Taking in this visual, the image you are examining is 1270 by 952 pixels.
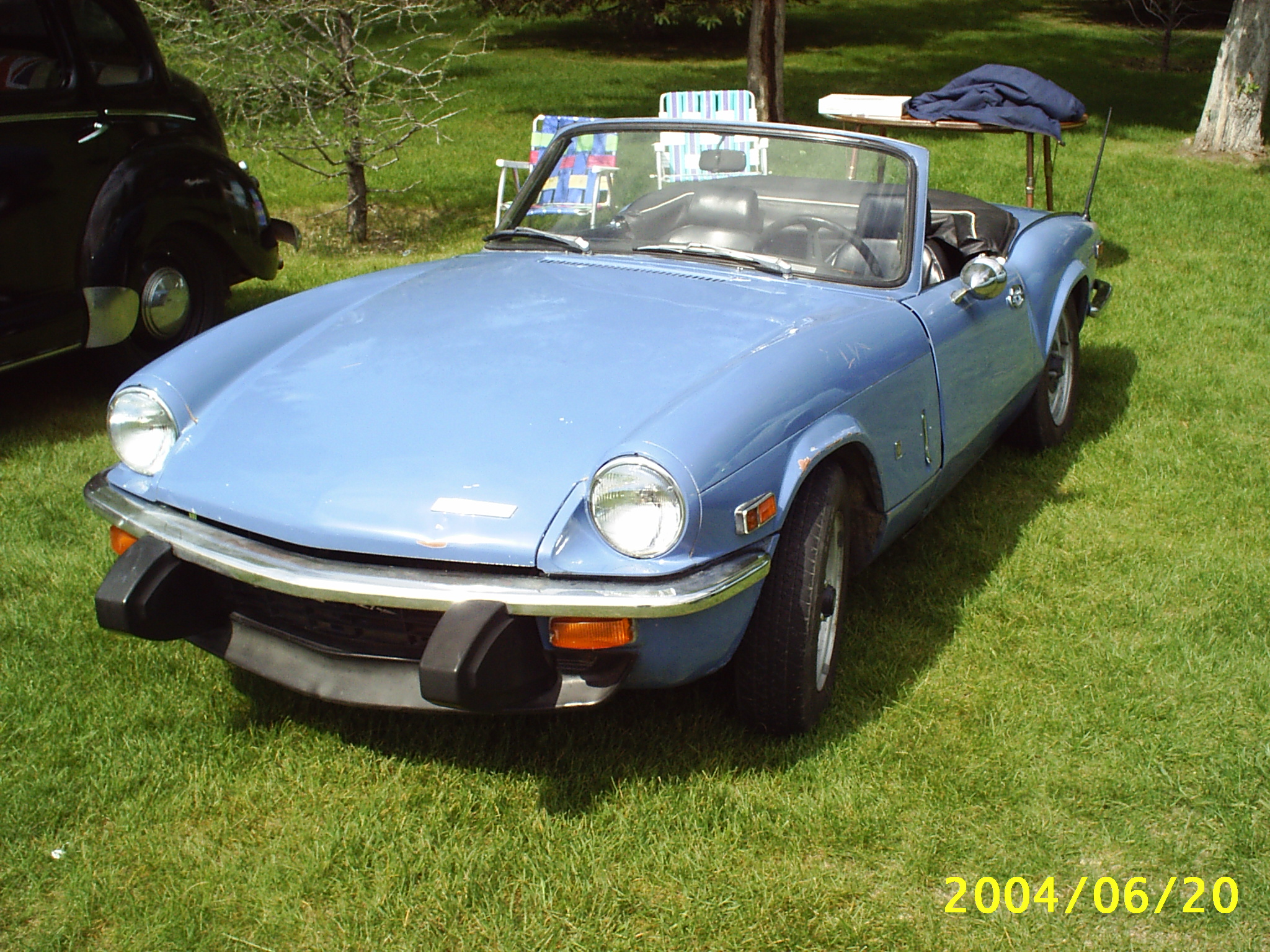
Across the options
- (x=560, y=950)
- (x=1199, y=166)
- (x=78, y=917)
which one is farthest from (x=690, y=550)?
(x=1199, y=166)

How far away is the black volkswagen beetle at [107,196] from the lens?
494 centimetres

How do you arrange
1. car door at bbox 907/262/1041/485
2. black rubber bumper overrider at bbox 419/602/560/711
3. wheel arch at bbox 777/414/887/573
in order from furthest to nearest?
1. car door at bbox 907/262/1041/485
2. wheel arch at bbox 777/414/887/573
3. black rubber bumper overrider at bbox 419/602/560/711

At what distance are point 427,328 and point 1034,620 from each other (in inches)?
79.9

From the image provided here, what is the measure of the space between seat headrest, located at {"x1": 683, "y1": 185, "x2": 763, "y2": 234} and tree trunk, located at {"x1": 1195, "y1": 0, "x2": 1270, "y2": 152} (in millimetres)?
10102

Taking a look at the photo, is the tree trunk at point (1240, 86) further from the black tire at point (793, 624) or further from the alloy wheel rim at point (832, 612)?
the black tire at point (793, 624)

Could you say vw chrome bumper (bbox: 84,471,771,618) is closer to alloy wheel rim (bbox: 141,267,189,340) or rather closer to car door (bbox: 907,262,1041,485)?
car door (bbox: 907,262,1041,485)

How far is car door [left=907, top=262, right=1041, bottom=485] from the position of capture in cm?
355

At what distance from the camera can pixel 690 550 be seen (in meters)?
2.45

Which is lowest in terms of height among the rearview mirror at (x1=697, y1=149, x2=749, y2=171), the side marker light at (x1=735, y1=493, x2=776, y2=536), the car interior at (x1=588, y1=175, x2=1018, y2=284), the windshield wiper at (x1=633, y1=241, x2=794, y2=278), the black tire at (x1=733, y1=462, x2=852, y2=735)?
the black tire at (x1=733, y1=462, x2=852, y2=735)

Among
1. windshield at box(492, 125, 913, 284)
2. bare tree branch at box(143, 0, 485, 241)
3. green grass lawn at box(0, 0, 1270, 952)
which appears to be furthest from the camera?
bare tree branch at box(143, 0, 485, 241)

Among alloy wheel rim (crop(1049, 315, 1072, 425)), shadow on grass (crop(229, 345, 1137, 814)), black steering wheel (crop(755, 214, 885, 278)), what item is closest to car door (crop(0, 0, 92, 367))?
shadow on grass (crop(229, 345, 1137, 814))

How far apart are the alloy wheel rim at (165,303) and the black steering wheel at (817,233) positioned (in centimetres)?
324

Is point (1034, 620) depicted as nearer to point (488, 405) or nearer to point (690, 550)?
point (690, 550)

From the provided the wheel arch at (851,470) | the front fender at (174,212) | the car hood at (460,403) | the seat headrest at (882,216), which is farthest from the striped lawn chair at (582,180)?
the front fender at (174,212)
